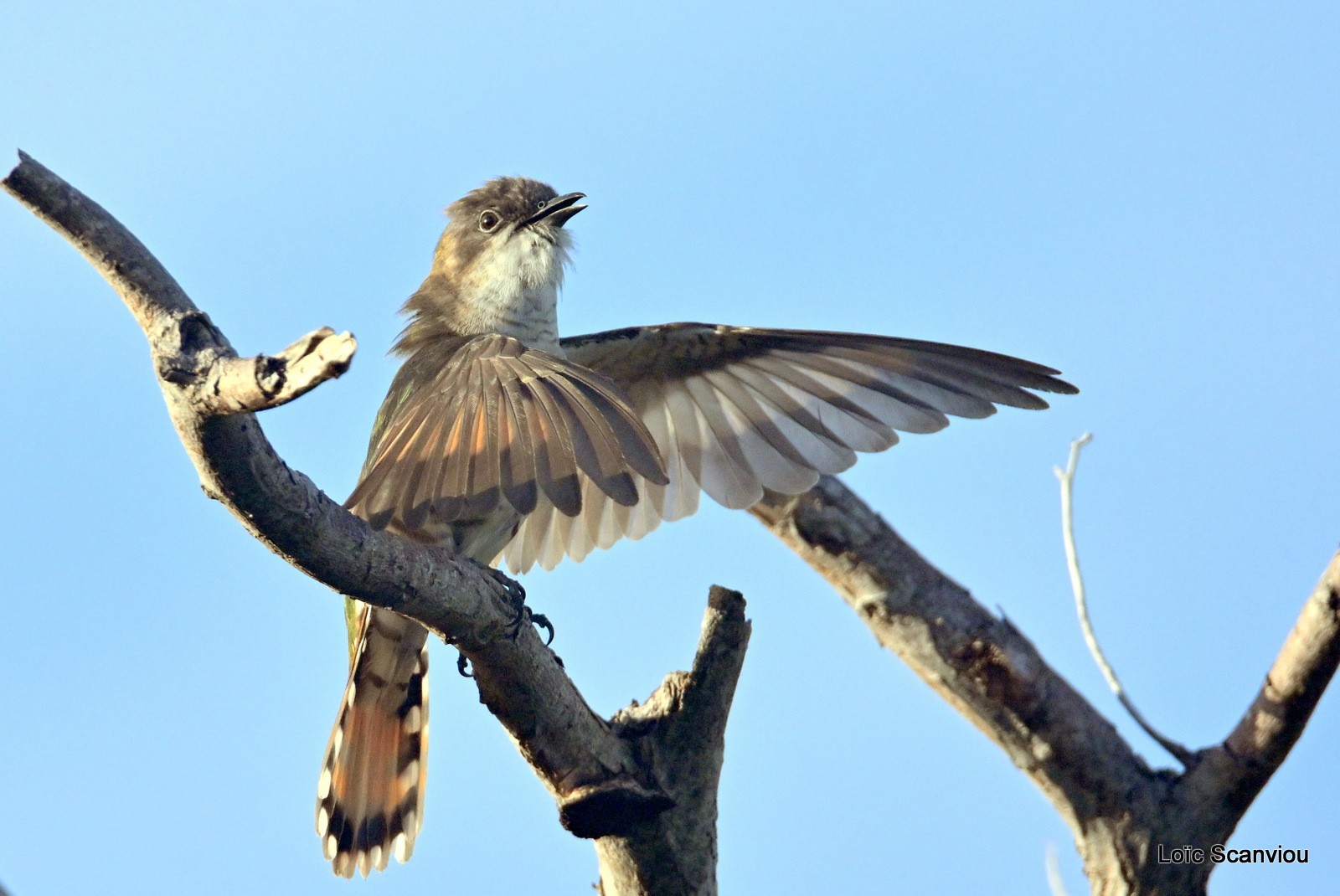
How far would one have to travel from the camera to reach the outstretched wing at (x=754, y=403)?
6301 mm

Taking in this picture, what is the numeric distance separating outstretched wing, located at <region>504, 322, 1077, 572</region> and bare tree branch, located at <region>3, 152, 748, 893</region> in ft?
5.08

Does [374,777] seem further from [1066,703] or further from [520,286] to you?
[1066,703]

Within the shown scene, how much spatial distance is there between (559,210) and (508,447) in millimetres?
3155

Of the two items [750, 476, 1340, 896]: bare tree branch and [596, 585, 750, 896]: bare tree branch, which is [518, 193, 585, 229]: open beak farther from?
[596, 585, 750, 896]: bare tree branch

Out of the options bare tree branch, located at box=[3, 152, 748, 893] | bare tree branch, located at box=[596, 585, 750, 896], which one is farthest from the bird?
bare tree branch, located at box=[596, 585, 750, 896]

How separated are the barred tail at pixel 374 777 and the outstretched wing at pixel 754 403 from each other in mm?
1179

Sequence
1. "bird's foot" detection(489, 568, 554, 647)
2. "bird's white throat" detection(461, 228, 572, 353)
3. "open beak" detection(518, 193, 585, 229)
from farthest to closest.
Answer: "open beak" detection(518, 193, 585, 229)
"bird's white throat" detection(461, 228, 572, 353)
"bird's foot" detection(489, 568, 554, 647)

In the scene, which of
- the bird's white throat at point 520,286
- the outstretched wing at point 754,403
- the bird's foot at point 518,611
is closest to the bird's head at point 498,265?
the bird's white throat at point 520,286

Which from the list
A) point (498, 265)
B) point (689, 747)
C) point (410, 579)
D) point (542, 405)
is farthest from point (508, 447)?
point (498, 265)

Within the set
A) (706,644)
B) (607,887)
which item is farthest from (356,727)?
(706,644)

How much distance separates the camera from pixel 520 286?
6633 millimetres

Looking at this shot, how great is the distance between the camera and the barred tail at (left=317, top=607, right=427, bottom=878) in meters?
6.15

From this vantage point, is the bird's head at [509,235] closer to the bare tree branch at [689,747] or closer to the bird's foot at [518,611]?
the bird's foot at [518,611]

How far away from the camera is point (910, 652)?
6945 mm
